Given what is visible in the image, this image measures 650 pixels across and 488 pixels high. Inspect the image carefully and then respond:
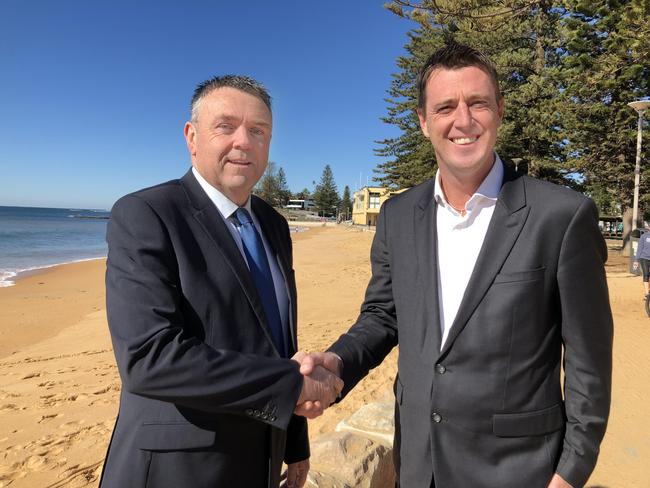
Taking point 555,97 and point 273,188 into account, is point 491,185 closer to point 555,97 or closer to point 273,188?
point 555,97

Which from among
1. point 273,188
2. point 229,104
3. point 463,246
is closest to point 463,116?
point 463,246

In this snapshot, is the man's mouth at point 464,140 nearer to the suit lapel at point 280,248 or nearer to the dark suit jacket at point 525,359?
the dark suit jacket at point 525,359

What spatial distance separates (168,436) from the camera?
4.25 ft

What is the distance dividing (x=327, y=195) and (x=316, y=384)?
93872 mm

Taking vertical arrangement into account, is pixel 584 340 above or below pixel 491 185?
below

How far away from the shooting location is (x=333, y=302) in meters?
10.5

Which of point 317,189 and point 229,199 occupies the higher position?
point 317,189

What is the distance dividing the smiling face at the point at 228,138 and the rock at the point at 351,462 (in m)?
1.69

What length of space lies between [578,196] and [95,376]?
6.06 meters

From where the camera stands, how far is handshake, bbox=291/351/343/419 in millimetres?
1422

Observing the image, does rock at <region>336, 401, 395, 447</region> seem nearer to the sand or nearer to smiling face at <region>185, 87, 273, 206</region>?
the sand

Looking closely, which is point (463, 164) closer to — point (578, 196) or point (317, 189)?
point (578, 196)

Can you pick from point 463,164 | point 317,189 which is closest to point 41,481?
point 463,164

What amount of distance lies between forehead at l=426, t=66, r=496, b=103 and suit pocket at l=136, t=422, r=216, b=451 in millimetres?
1432
